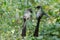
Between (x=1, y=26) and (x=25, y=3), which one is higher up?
(x=25, y=3)

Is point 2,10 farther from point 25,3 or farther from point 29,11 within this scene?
point 29,11

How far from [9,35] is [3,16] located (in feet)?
1.34

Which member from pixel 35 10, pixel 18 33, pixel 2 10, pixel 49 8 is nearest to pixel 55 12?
pixel 49 8

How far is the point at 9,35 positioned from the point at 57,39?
116 centimetres

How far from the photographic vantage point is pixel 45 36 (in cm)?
256

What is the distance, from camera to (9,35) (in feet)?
10.9

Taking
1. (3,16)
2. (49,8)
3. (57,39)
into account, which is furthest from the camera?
(3,16)

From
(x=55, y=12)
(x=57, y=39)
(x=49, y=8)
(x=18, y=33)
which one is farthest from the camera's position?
(x=18, y=33)

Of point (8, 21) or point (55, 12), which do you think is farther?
point (8, 21)

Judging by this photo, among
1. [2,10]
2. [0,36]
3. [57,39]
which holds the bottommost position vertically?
[0,36]

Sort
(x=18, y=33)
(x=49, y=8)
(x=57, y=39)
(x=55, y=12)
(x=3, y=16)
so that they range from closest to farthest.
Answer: (x=57, y=39) → (x=55, y=12) → (x=49, y=8) → (x=18, y=33) → (x=3, y=16)

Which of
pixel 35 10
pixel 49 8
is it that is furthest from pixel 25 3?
pixel 49 8

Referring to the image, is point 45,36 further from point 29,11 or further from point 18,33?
point 18,33

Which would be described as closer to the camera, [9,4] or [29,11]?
[29,11]
